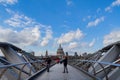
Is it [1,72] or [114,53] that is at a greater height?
[114,53]

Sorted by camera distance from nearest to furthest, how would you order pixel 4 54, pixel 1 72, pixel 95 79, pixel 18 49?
pixel 1 72 < pixel 95 79 < pixel 4 54 < pixel 18 49

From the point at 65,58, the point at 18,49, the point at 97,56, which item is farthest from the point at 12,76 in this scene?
the point at 97,56

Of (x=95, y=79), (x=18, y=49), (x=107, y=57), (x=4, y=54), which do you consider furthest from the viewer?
(x=18, y=49)

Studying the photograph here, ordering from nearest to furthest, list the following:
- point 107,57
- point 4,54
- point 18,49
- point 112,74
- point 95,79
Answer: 1. point 95,79
2. point 112,74
3. point 4,54
4. point 107,57
5. point 18,49

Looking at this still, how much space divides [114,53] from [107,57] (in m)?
0.94

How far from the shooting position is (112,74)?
50.2ft

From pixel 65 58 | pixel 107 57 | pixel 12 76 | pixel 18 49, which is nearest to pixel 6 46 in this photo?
pixel 18 49

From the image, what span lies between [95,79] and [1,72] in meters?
5.66

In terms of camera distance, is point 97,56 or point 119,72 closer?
point 119,72

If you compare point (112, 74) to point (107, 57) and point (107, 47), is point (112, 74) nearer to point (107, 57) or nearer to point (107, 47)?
point (107, 57)

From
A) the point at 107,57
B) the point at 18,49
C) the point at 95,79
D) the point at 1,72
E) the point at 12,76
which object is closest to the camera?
the point at 1,72

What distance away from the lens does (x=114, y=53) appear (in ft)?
70.2

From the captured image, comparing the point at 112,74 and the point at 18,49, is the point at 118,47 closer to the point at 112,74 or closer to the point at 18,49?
the point at 112,74

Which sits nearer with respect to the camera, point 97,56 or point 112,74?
point 112,74
